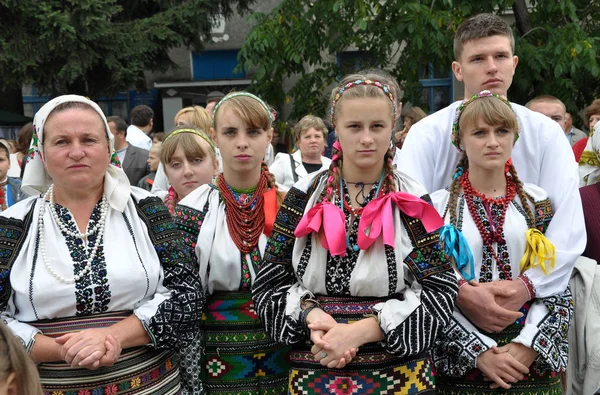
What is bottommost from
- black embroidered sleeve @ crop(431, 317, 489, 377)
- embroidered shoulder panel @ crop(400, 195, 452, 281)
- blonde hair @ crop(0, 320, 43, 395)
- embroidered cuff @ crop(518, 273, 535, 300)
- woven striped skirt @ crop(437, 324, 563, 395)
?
woven striped skirt @ crop(437, 324, 563, 395)

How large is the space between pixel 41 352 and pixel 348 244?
122 centimetres

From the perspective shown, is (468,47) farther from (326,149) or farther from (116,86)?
(116,86)

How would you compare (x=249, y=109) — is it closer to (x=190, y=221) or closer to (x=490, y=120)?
(x=190, y=221)

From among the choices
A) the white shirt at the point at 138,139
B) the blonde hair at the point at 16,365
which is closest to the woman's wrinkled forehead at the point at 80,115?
the blonde hair at the point at 16,365

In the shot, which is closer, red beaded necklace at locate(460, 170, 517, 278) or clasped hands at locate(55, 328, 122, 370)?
clasped hands at locate(55, 328, 122, 370)

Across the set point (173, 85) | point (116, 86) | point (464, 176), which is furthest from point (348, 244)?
point (173, 85)

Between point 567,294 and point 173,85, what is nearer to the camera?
point 567,294

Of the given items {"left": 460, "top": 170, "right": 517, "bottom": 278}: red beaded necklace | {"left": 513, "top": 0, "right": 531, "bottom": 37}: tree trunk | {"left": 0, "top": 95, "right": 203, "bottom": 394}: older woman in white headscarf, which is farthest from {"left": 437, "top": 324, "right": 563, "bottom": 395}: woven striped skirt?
{"left": 513, "top": 0, "right": 531, "bottom": 37}: tree trunk

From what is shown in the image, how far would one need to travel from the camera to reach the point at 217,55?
18922 mm

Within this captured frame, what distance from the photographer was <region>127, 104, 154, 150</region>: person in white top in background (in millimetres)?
9266

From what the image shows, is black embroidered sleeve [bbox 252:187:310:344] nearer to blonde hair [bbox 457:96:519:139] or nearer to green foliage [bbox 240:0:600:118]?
blonde hair [bbox 457:96:519:139]

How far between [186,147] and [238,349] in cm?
138

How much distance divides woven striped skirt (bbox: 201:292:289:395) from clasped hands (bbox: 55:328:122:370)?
64 centimetres

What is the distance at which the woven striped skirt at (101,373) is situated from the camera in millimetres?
2807
